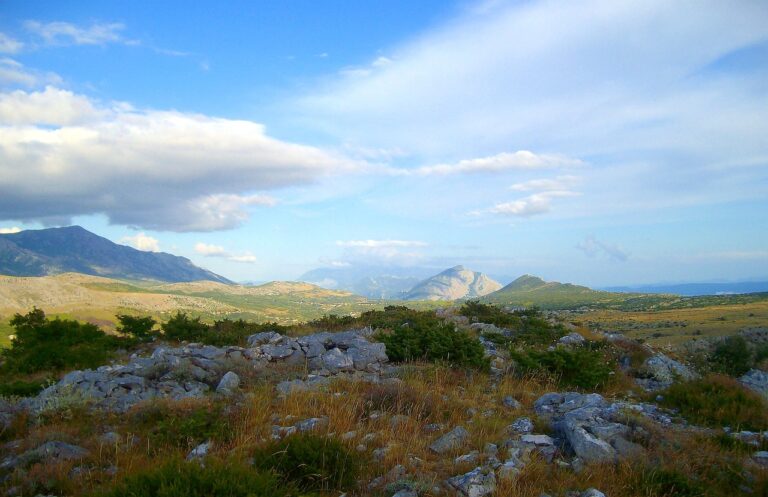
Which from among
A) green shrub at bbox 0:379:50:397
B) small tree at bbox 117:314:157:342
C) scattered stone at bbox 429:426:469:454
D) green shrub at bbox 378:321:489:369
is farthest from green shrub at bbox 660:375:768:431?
small tree at bbox 117:314:157:342

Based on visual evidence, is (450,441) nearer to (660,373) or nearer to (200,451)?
(200,451)

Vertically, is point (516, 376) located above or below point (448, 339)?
below

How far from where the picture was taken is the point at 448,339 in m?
13.1

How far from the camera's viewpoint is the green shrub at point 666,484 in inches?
214

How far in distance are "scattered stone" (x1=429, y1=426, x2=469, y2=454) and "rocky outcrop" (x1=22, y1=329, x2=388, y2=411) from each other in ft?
12.7

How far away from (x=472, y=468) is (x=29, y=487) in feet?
17.7

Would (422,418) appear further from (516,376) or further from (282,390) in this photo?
(516,376)

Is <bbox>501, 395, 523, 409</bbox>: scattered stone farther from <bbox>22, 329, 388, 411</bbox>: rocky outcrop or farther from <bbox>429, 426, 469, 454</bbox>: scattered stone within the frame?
<bbox>22, 329, 388, 411</bbox>: rocky outcrop

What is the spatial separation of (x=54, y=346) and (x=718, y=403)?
20257mm

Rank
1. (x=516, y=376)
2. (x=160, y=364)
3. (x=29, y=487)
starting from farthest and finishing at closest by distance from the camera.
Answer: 1. (x=516, y=376)
2. (x=160, y=364)
3. (x=29, y=487)

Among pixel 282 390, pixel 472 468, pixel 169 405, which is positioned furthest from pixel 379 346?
pixel 472 468

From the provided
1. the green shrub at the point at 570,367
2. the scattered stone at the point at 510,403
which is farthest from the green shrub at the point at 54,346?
the green shrub at the point at 570,367

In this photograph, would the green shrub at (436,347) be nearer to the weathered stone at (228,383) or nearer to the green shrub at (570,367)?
the green shrub at (570,367)

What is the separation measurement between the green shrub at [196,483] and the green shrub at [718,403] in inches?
327
